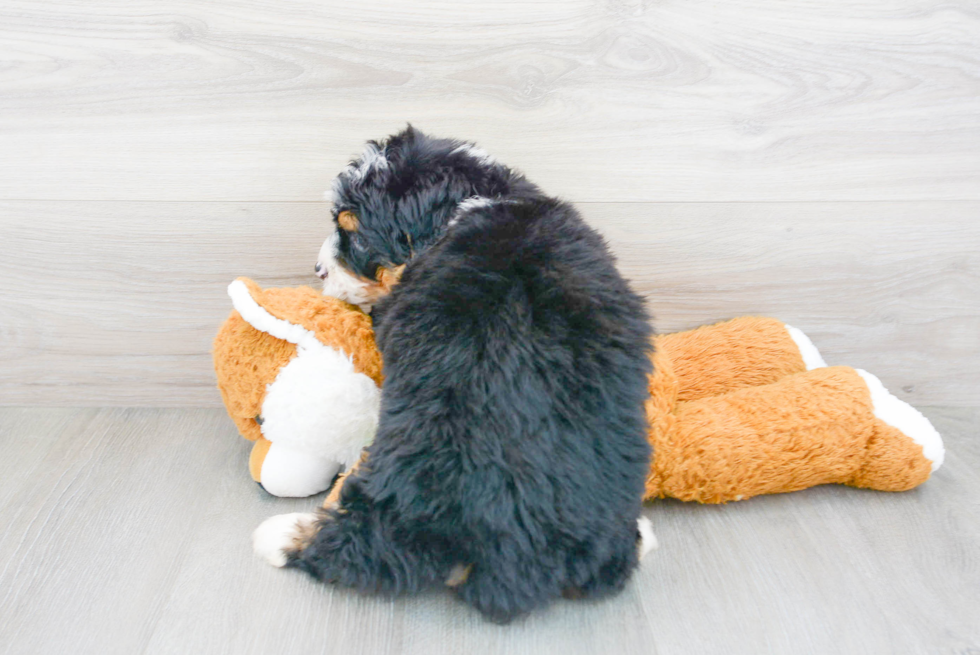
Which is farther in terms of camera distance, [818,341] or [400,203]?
[818,341]

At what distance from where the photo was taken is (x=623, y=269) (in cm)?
112

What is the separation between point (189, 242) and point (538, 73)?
24.2 inches

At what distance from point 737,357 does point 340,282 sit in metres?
0.61

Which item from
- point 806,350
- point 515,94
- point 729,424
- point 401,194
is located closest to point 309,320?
point 401,194

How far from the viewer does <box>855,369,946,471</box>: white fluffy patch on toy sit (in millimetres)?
928

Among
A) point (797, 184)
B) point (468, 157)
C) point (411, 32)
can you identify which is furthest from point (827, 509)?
point (411, 32)

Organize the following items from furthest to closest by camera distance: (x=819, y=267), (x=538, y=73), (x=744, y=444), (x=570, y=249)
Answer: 1. (x=819, y=267)
2. (x=538, y=73)
3. (x=744, y=444)
4. (x=570, y=249)

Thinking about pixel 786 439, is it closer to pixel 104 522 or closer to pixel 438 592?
pixel 438 592

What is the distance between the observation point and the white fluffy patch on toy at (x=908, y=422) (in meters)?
0.93

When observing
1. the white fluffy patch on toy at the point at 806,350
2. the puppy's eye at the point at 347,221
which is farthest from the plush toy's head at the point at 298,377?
the white fluffy patch on toy at the point at 806,350

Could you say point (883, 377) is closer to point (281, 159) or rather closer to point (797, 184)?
point (797, 184)

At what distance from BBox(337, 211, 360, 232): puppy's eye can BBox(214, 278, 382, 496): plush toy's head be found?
11 centimetres

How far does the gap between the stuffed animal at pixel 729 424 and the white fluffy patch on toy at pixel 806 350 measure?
0.27 feet

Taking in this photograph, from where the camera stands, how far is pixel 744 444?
902 millimetres
